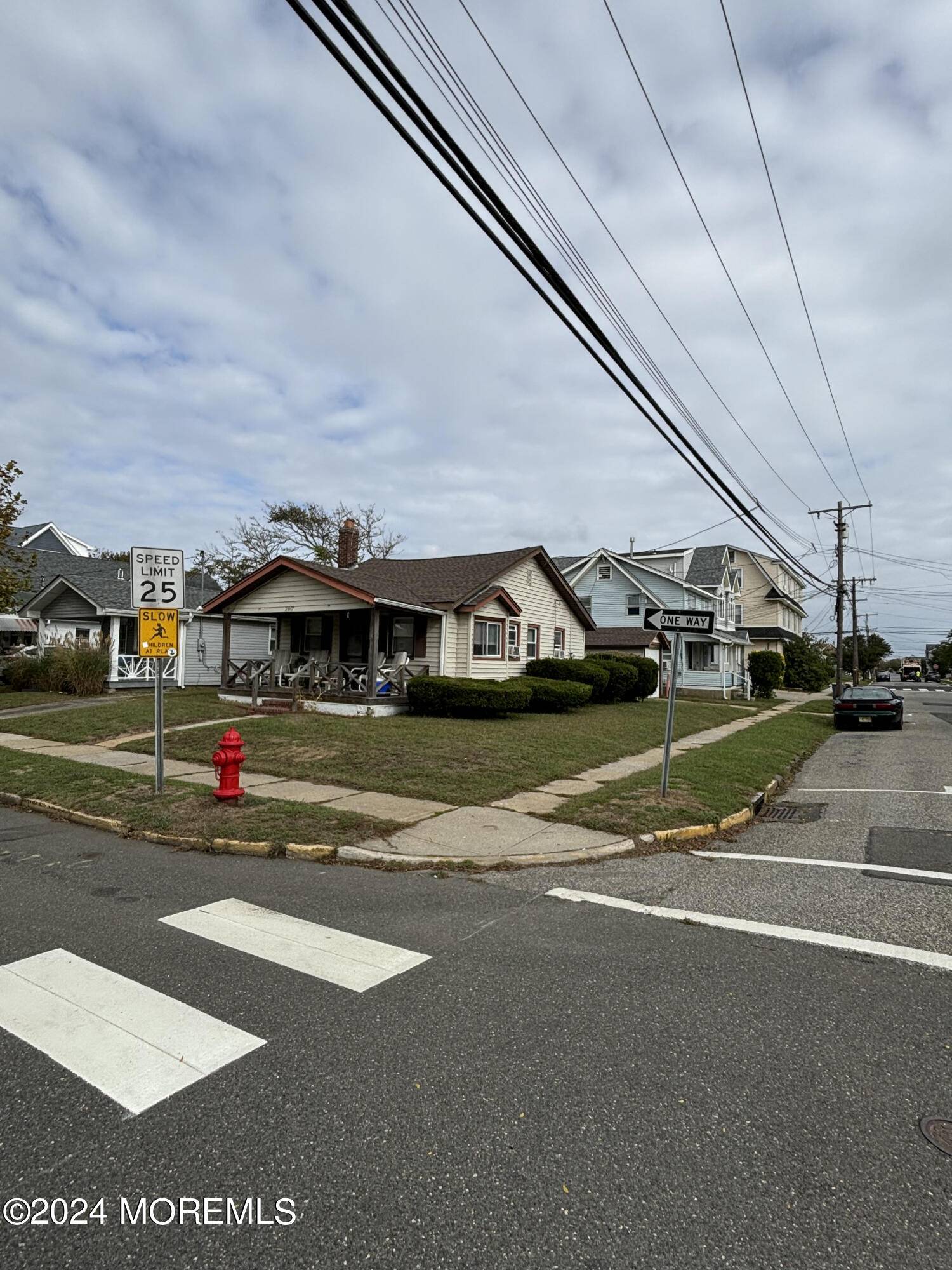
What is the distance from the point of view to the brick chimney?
98.4 feet

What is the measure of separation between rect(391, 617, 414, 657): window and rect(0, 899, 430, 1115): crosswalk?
59.1 ft

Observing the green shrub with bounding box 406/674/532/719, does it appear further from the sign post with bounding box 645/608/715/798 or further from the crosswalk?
the crosswalk

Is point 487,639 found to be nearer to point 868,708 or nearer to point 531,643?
point 531,643

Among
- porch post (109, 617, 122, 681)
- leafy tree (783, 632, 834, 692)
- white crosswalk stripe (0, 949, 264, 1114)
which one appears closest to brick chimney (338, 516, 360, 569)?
porch post (109, 617, 122, 681)

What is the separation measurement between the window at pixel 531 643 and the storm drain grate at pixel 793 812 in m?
16.0

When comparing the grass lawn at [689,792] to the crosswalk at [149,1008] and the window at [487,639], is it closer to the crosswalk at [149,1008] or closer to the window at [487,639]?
the crosswalk at [149,1008]

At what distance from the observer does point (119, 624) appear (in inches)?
1045

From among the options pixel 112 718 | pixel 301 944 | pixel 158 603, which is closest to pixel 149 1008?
pixel 301 944

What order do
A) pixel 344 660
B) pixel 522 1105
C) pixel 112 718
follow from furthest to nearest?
1. pixel 344 660
2. pixel 112 718
3. pixel 522 1105

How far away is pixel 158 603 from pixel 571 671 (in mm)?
17471

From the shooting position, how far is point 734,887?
6.30 metres

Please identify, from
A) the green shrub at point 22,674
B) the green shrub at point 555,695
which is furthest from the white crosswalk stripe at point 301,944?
the green shrub at point 22,674

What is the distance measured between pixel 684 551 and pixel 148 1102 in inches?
1732

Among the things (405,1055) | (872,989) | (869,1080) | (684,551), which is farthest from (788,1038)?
(684,551)
